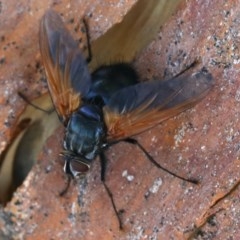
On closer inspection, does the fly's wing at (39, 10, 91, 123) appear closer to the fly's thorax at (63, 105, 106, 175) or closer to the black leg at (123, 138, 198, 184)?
the fly's thorax at (63, 105, 106, 175)

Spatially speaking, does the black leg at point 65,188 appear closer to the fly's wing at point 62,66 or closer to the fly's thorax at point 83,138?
the fly's thorax at point 83,138

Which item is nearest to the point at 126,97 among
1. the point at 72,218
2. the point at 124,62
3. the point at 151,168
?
the point at 124,62

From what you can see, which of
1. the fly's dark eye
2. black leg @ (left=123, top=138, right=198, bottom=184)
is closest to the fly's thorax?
the fly's dark eye

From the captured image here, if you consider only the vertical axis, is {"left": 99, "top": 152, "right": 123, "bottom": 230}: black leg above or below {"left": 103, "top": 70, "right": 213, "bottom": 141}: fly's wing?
below

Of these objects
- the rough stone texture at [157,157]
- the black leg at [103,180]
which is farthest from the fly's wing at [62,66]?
the black leg at [103,180]

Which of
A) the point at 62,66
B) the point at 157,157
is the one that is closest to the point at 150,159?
the point at 157,157

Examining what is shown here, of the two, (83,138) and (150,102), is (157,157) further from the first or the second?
(83,138)
